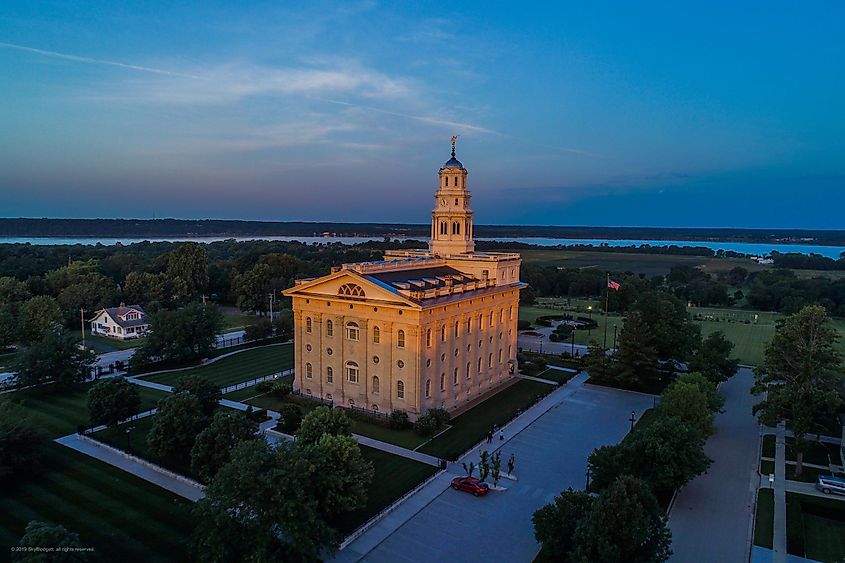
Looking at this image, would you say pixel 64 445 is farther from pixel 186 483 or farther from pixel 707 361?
pixel 707 361

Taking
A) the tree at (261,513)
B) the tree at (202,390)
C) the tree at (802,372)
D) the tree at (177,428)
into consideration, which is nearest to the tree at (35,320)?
the tree at (202,390)

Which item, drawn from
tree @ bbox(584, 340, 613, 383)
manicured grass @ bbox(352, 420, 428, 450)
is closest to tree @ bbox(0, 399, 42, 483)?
manicured grass @ bbox(352, 420, 428, 450)

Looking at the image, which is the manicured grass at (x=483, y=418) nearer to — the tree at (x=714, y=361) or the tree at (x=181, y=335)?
the tree at (x=714, y=361)

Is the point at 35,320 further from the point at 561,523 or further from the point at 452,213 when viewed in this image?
the point at 561,523

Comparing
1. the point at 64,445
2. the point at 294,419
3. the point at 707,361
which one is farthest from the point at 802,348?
the point at 64,445

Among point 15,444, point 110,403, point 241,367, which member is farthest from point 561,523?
point 241,367
